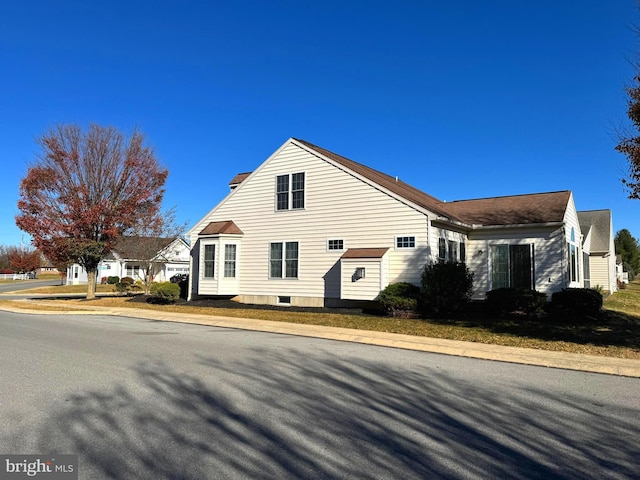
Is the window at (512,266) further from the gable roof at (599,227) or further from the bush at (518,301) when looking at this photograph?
the gable roof at (599,227)

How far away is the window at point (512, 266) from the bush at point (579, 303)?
11.3 ft

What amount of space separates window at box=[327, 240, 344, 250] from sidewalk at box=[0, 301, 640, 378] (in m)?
5.03

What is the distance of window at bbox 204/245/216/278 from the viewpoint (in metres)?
22.0

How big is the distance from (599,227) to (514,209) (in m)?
14.8

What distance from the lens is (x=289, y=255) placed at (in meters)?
20.9

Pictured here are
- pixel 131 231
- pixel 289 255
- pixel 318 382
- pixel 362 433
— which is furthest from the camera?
pixel 131 231

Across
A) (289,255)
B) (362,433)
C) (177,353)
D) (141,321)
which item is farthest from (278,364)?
(289,255)

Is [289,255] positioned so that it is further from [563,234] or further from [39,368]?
[39,368]

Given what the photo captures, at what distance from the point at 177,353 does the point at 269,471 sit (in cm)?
632

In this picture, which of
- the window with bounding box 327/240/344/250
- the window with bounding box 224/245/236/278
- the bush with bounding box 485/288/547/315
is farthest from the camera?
the window with bounding box 224/245/236/278

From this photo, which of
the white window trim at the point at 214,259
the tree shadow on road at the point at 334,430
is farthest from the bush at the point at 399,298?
the tree shadow on road at the point at 334,430

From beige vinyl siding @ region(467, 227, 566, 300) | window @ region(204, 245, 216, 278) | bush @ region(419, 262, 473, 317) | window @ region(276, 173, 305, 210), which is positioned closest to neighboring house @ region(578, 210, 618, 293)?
beige vinyl siding @ region(467, 227, 566, 300)

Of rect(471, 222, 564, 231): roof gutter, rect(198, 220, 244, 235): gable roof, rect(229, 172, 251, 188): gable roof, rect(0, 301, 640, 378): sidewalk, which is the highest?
rect(229, 172, 251, 188): gable roof

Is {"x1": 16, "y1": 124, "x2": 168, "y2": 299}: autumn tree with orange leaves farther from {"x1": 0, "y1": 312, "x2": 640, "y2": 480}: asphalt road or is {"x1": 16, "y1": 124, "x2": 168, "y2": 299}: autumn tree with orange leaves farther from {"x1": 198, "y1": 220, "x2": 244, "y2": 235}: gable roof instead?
{"x1": 0, "y1": 312, "x2": 640, "y2": 480}: asphalt road
